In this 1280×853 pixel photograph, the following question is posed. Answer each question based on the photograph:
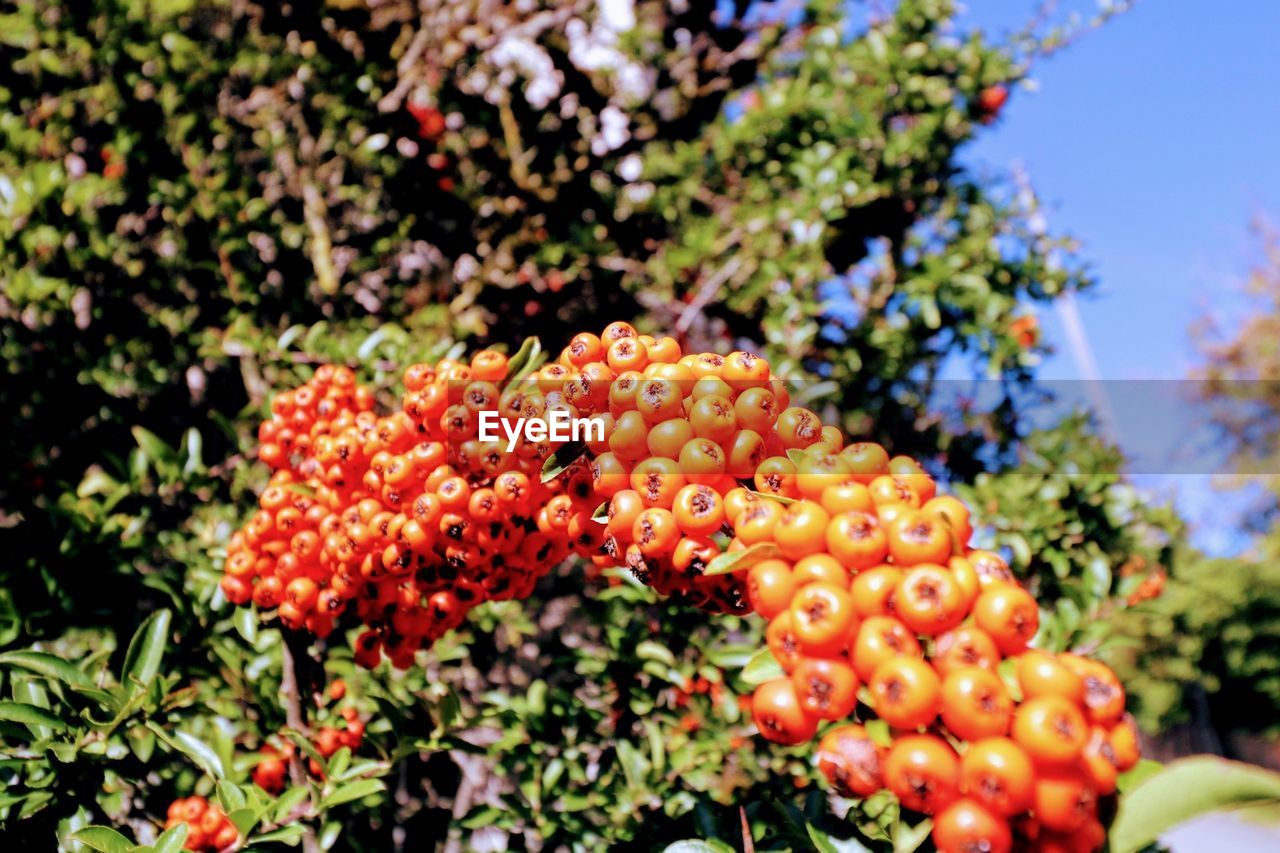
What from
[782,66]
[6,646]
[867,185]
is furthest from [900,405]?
[6,646]

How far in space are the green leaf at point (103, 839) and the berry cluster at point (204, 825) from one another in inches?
14.7

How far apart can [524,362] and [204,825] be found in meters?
1.56

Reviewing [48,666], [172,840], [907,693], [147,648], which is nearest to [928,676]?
[907,693]

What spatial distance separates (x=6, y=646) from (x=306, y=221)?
3141 mm

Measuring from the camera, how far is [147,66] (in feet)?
14.6

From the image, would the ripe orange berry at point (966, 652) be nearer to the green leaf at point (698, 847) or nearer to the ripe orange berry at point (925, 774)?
the ripe orange berry at point (925, 774)

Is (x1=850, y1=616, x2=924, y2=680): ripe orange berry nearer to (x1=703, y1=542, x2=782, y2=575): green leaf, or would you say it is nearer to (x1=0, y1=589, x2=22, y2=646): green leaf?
(x1=703, y1=542, x2=782, y2=575): green leaf

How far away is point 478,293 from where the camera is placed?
4.39 metres

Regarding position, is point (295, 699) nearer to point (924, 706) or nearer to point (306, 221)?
point (924, 706)

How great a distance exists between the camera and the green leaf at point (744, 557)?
1.20 m

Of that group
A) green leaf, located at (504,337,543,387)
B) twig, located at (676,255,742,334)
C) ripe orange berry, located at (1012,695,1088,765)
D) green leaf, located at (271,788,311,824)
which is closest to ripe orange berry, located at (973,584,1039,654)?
ripe orange berry, located at (1012,695,1088,765)

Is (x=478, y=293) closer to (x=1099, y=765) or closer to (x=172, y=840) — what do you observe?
(x=172, y=840)

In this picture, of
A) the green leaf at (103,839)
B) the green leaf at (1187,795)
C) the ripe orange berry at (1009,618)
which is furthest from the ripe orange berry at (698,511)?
the green leaf at (103,839)

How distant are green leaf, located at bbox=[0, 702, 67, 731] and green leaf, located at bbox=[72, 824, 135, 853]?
30 cm
